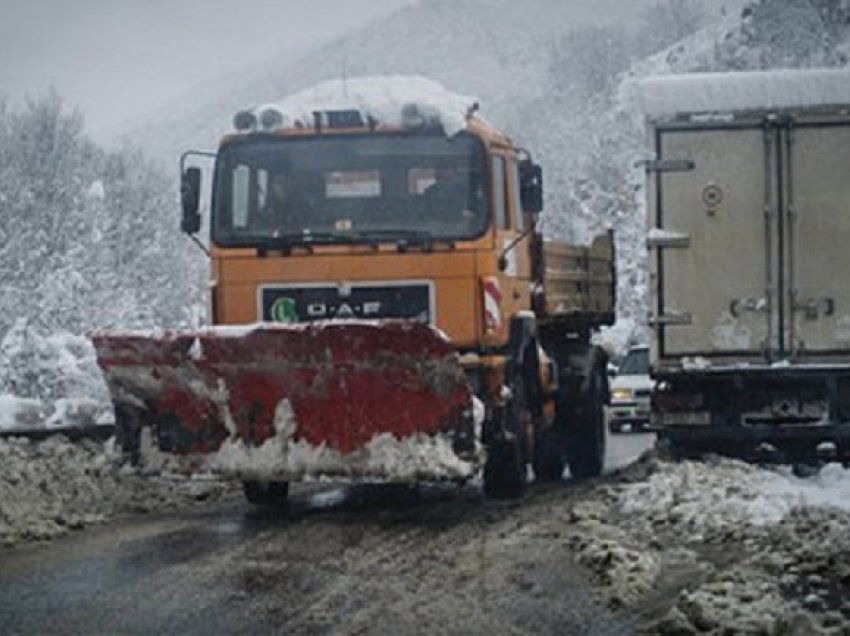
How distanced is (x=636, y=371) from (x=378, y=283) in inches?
563

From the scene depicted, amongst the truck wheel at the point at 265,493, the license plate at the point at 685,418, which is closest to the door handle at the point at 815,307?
the license plate at the point at 685,418

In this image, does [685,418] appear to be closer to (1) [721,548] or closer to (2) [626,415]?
(1) [721,548]

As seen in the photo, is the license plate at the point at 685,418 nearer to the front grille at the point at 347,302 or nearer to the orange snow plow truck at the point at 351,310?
the orange snow plow truck at the point at 351,310

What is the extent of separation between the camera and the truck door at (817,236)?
13.1 m

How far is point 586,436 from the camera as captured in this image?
15.9m

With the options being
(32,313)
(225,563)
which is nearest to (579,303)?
(225,563)

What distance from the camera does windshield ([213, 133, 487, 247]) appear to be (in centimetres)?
1186

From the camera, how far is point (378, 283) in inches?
464

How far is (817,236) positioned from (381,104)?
3.95 meters

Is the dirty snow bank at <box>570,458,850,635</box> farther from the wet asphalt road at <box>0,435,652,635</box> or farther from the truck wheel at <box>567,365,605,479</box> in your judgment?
the truck wheel at <box>567,365,605,479</box>

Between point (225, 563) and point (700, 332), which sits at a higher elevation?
point (700, 332)

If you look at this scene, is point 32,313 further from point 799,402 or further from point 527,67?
point 527,67

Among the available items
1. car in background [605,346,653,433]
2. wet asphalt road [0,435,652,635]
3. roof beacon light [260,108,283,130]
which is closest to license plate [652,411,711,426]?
wet asphalt road [0,435,652,635]

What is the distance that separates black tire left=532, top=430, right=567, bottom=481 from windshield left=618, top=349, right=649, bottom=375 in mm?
9580
